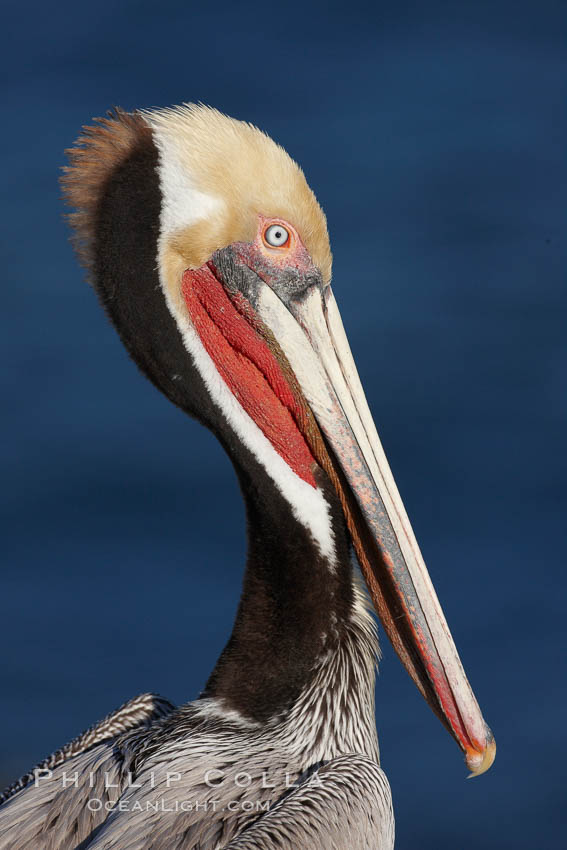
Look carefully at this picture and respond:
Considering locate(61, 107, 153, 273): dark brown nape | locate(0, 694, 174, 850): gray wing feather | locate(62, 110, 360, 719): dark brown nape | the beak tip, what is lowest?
the beak tip

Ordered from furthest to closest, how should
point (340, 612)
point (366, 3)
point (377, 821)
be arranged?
point (366, 3) → point (340, 612) → point (377, 821)

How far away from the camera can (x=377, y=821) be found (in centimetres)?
299

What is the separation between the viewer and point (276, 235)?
311 cm

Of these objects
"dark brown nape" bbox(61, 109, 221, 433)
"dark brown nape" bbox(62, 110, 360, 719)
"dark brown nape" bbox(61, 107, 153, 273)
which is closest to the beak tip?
"dark brown nape" bbox(62, 110, 360, 719)

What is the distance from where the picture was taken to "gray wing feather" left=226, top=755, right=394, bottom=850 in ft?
9.16

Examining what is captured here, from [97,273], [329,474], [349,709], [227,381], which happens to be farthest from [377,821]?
[97,273]

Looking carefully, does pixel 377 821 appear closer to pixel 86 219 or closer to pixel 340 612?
pixel 340 612

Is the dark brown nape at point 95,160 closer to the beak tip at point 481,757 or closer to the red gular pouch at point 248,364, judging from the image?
the red gular pouch at point 248,364

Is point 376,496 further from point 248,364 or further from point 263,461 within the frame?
point 248,364

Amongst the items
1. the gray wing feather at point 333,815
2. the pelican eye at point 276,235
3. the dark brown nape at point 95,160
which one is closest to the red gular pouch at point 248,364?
the pelican eye at point 276,235

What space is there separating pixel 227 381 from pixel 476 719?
963 millimetres

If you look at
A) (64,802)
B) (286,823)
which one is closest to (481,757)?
(286,823)

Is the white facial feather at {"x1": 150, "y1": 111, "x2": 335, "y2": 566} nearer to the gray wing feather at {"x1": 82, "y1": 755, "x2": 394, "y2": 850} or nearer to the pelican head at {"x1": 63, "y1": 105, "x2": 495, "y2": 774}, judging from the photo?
the pelican head at {"x1": 63, "y1": 105, "x2": 495, "y2": 774}

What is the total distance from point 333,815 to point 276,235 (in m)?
1.28
